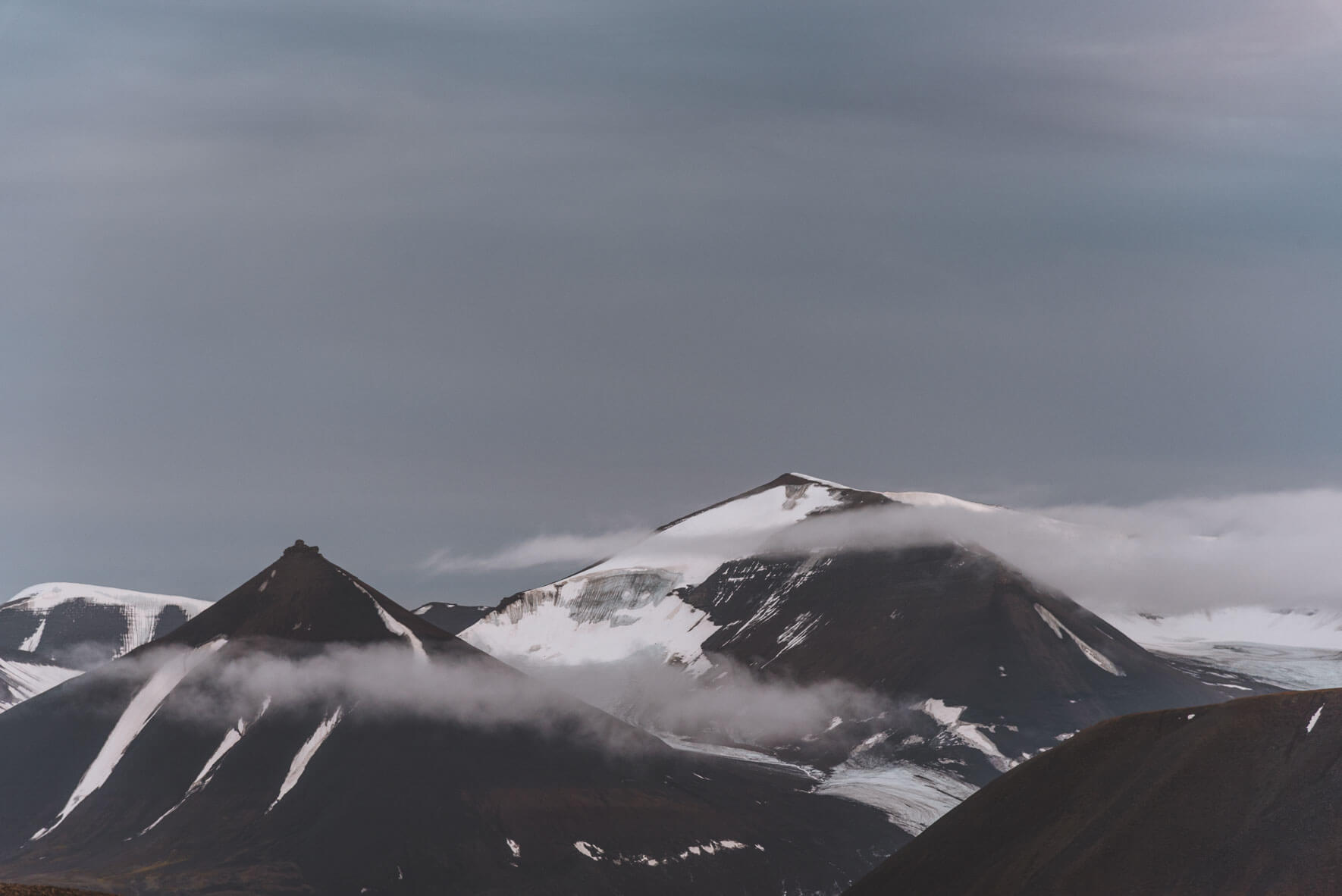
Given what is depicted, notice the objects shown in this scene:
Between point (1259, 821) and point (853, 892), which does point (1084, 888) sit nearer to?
point (1259, 821)

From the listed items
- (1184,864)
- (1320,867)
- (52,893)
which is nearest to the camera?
(52,893)

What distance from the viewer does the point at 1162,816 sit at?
14638 centimetres

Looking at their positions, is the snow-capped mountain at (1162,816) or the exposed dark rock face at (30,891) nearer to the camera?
the exposed dark rock face at (30,891)

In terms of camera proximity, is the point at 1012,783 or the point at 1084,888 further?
the point at 1012,783

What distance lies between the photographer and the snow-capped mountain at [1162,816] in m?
136

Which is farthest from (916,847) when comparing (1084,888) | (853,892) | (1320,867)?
(1320,867)

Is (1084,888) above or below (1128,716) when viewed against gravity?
below

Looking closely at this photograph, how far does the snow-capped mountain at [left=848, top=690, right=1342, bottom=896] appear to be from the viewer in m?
136

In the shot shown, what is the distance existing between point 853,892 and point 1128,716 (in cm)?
3033

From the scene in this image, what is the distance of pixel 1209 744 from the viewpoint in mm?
152500

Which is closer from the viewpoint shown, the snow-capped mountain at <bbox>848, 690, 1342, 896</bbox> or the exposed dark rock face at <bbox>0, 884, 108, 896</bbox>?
the exposed dark rock face at <bbox>0, 884, 108, 896</bbox>

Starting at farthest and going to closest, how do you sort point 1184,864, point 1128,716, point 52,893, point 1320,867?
point 1128,716
point 1184,864
point 1320,867
point 52,893

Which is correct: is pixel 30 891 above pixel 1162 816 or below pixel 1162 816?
below

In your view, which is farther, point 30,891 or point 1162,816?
point 1162,816
